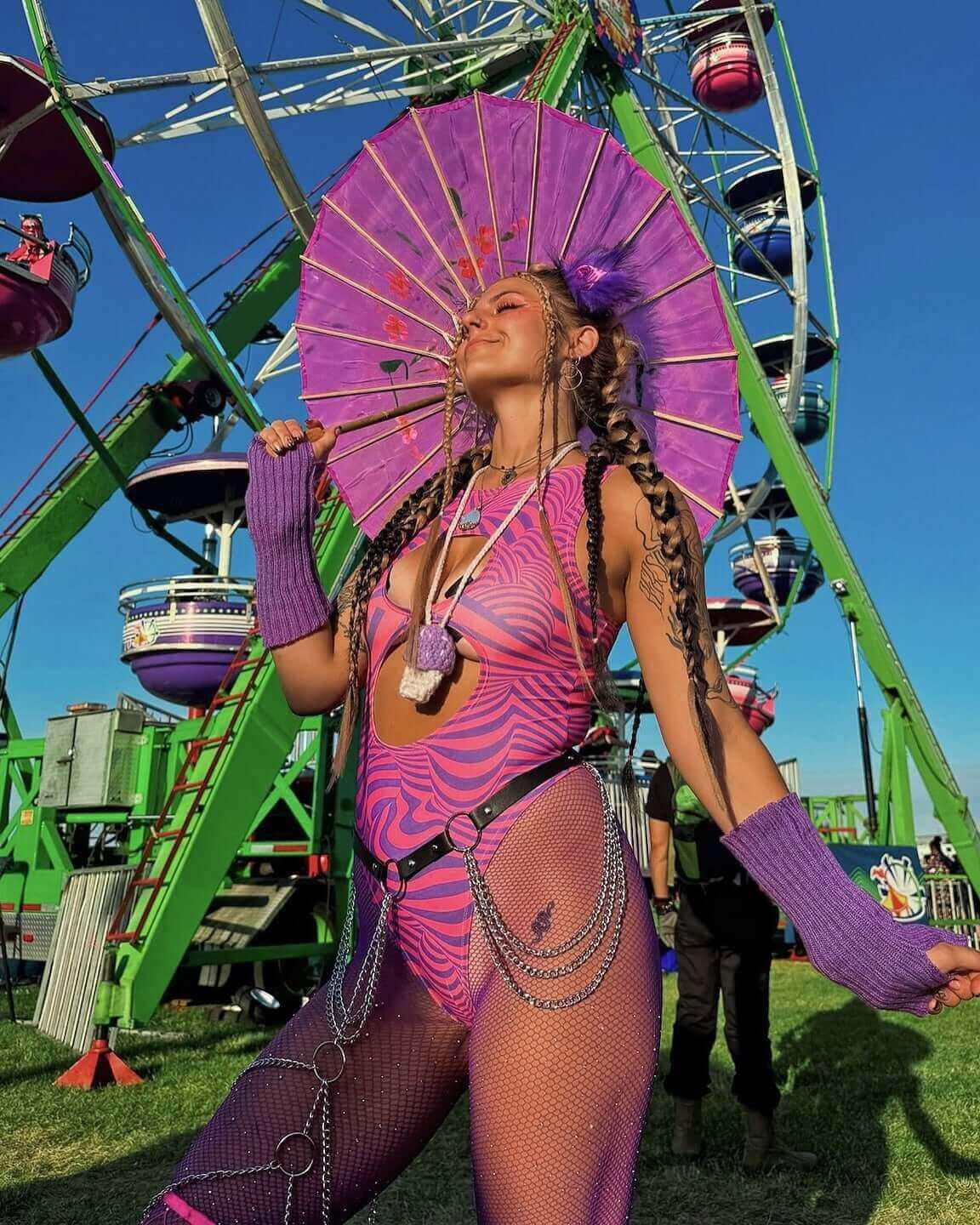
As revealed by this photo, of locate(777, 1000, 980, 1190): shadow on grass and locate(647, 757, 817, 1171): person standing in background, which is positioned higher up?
locate(647, 757, 817, 1171): person standing in background

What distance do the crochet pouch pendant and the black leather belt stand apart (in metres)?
0.20

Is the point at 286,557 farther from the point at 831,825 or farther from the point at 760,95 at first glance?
the point at 760,95

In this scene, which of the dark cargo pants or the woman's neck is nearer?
the woman's neck

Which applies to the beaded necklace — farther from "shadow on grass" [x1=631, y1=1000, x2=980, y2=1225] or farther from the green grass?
the green grass

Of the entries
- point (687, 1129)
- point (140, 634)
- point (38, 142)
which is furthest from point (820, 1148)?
point (140, 634)

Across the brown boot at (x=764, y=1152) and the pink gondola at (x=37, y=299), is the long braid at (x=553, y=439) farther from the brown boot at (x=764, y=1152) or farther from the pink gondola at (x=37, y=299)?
the pink gondola at (x=37, y=299)

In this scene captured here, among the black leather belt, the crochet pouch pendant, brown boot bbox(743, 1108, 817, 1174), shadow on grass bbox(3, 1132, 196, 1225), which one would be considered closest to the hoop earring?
the crochet pouch pendant

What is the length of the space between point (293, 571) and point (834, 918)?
1.05m

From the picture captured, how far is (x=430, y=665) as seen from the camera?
1.68m

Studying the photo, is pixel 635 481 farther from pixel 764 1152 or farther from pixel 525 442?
pixel 764 1152

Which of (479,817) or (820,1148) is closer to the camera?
(479,817)

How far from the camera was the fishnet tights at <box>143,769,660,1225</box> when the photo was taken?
1384 millimetres

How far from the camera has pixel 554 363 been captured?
201 cm

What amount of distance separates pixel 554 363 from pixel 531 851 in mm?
952
